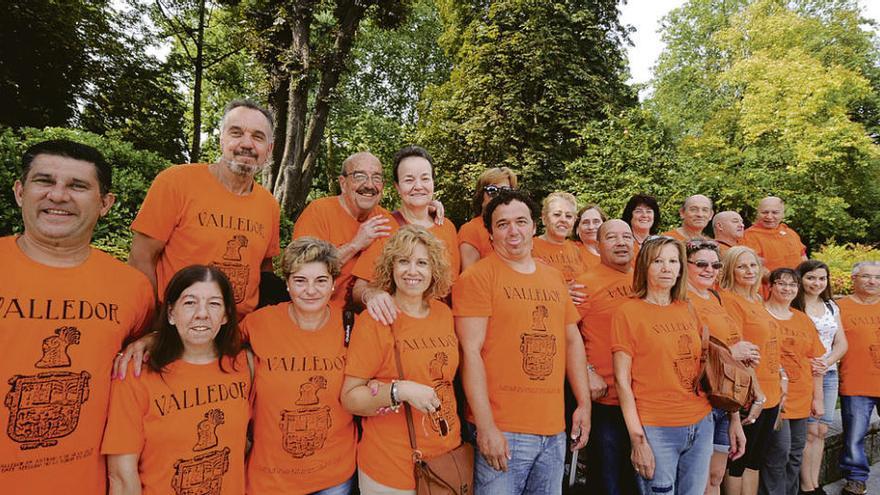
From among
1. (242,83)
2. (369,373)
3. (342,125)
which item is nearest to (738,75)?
(342,125)

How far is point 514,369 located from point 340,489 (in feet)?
3.97

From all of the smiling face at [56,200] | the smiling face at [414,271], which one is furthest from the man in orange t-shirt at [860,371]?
the smiling face at [56,200]

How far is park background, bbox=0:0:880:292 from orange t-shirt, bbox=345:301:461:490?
515 cm

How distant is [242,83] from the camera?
1825 cm

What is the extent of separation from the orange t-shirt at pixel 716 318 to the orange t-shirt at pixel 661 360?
342 mm

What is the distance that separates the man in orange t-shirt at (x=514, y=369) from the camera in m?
2.68

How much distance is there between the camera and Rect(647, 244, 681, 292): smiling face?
3.22 metres

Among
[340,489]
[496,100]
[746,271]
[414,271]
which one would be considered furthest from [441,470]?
[496,100]

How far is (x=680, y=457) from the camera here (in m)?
3.20

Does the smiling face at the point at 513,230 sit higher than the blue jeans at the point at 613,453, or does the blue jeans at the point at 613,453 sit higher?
the smiling face at the point at 513,230

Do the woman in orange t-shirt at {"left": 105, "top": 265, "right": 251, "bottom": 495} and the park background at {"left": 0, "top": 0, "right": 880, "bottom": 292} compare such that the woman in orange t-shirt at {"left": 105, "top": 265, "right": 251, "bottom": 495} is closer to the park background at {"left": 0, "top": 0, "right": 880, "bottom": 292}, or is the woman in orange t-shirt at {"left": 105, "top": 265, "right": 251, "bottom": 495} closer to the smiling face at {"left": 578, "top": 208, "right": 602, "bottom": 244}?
the smiling face at {"left": 578, "top": 208, "right": 602, "bottom": 244}

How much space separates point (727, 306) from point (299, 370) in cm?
365

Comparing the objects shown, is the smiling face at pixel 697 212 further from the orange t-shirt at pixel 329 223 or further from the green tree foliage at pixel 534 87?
the green tree foliage at pixel 534 87

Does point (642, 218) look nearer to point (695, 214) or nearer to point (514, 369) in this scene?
point (695, 214)
